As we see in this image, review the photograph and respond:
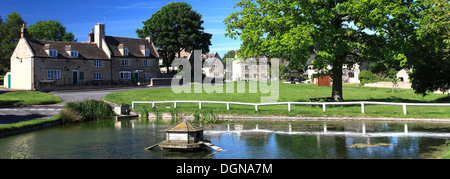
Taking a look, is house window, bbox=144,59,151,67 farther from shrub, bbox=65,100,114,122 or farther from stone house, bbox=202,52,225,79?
shrub, bbox=65,100,114,122

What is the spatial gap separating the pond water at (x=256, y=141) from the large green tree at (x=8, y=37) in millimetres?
64319

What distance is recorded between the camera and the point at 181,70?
249 ft

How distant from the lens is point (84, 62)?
6072 cm

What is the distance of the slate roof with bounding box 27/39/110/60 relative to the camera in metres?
55.7

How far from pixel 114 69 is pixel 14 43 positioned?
106 feet

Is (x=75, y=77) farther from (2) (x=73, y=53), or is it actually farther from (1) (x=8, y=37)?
(1) (x=8, y=37)

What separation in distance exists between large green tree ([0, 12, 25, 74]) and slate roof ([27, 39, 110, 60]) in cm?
2389

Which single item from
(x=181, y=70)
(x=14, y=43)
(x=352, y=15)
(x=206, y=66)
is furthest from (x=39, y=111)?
(x=206, y=66)

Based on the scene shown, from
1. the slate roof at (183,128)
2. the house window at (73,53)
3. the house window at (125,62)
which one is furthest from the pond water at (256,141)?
the house window at (125,62)

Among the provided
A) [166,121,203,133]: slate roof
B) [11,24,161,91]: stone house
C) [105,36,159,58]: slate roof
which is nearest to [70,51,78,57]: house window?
[11,24,161,91]: stone house

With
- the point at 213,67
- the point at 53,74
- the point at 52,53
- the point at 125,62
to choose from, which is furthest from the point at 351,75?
the point at 52,53

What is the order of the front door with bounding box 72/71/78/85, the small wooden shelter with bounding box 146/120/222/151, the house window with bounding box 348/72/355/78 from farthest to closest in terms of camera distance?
the house window with bounding box 348/72/355/78 → the front door with bounding box 72/71/78/85 → the small wooden shelter with bounding box 146/120/222/151

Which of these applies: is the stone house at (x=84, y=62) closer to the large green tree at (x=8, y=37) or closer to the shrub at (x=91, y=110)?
the large green tree at (x=8, y=37)

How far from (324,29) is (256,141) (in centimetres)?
1450
